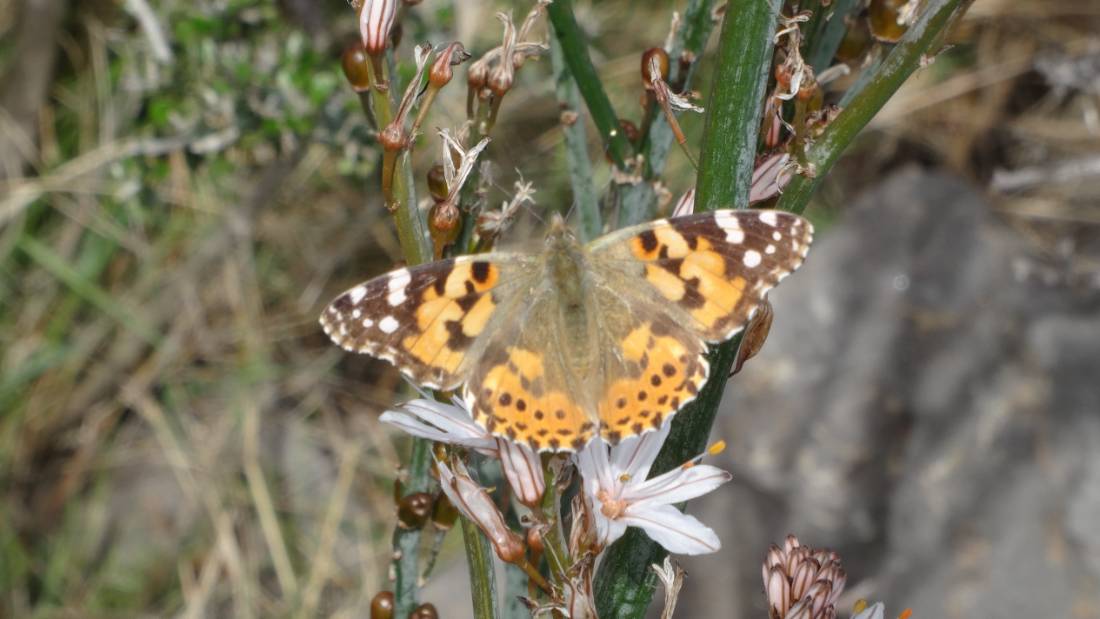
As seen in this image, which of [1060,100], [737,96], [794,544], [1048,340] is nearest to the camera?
[737,96]

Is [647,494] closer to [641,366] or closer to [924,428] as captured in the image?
[641,366]

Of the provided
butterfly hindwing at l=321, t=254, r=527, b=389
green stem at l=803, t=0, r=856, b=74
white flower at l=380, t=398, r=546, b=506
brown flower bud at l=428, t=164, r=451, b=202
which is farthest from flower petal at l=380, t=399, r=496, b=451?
green stem at l=803, t=0, r=856, b=74

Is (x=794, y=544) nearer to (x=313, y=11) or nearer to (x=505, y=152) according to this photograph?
(x=313, y=11)

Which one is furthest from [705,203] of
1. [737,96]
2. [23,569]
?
[23,569]

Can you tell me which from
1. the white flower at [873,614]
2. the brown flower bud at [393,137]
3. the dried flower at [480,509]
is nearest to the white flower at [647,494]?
the dried flower at [480,509]

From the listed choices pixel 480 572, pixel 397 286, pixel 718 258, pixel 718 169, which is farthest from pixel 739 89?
pixel 480 572

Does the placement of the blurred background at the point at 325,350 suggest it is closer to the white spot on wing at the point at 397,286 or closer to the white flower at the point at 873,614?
the white spot on wing at the point at 397,286

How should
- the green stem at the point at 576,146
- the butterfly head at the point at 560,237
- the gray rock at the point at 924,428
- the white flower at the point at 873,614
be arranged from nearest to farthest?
the white flower at the point at 873,614
the green stem at the point at 576,146
the butterfly head at the point at 560,237
the gray rock at the point at 924,428
